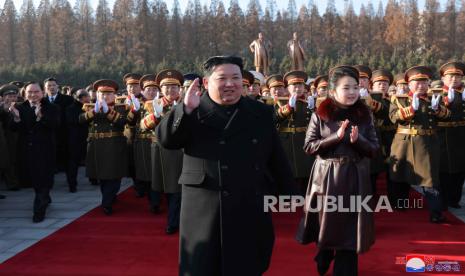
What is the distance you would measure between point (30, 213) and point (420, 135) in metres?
5.03

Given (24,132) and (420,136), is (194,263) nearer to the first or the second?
(420,136)

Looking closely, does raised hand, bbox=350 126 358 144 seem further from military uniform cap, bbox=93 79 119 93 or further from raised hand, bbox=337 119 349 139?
military uniform cap, bbox=93 79 119 93

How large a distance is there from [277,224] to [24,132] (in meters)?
3.34

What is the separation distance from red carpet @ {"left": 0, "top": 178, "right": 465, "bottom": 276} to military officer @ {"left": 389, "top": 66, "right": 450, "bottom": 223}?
482 mm

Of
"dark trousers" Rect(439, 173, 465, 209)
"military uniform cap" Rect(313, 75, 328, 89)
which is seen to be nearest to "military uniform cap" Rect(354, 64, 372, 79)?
"military uniform cap" Rect(313, 75, 328, 89)

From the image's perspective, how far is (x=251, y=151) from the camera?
262cm

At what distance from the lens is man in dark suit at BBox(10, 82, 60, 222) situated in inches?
234

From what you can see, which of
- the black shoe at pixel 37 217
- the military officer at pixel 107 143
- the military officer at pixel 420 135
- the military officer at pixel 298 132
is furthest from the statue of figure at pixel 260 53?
the black shoe at pixel 37 217

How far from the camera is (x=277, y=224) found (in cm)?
575

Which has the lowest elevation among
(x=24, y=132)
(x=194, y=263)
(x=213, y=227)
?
(x=194, y=263)

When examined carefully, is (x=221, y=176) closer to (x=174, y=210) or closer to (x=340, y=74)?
(x=340, y=74)

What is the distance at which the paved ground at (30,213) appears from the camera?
5246 millimetres

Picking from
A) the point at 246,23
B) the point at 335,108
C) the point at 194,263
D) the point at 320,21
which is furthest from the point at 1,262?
the point at 320,21

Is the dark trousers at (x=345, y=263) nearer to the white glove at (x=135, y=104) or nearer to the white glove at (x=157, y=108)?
the white glove at (x=157, y=108)
